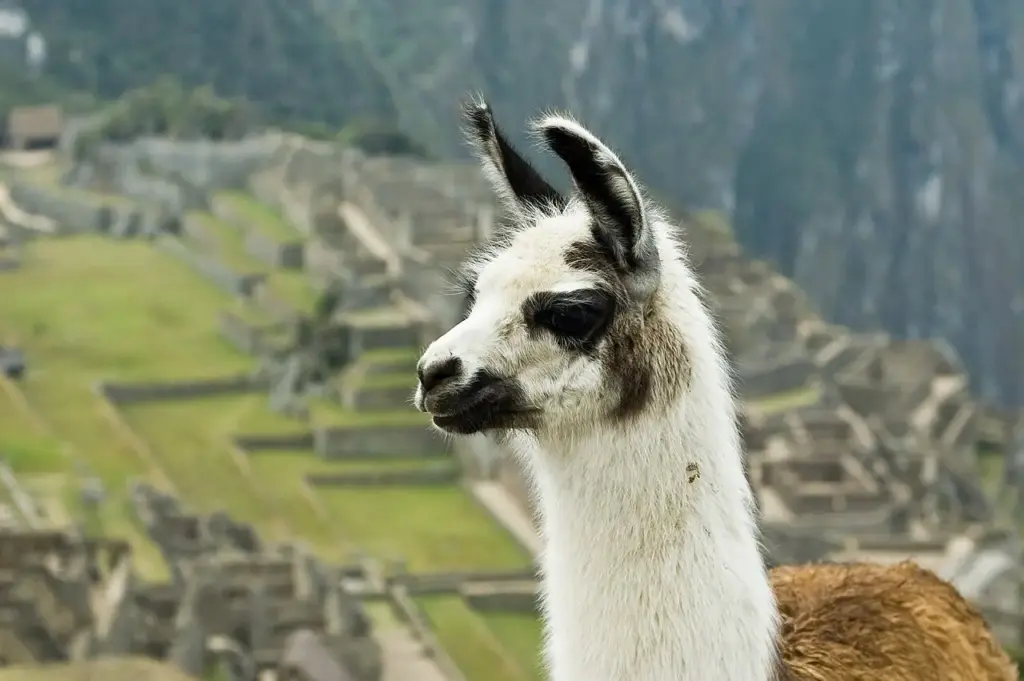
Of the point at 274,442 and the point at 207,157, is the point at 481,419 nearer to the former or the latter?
the point at 274,442

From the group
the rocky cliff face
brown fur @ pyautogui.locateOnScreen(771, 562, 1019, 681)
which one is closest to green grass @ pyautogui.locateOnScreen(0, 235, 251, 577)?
the rocky cliff face

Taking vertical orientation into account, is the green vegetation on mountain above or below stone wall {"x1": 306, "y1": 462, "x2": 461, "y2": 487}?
above

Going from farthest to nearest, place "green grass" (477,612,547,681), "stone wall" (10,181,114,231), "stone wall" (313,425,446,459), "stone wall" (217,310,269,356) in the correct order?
"stone wall" (10,181,114,231) → "stone wall" (217,310,269,356) → "stone wall" (313,425,446,459) → "green grass" (477,612,547,681)

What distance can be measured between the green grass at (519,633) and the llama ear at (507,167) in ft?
23.3

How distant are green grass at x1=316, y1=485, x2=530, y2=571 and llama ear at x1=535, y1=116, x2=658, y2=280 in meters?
10.0

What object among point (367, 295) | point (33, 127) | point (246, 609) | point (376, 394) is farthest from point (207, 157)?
point (246, 609)

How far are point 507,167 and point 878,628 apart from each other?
0.98 metres

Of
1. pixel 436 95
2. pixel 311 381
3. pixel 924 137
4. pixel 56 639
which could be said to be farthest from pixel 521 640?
pixel 924 137

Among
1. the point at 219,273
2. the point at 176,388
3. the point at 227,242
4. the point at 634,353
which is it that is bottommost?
the point at 176,388

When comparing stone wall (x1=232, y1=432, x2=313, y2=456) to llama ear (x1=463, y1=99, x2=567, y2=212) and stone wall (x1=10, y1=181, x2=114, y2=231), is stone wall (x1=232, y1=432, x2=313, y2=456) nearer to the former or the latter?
stone wall (x1=10, y1=181, x2=114, y2=231)

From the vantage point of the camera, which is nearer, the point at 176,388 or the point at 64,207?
the point at 176,388

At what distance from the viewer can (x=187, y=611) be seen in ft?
29.2

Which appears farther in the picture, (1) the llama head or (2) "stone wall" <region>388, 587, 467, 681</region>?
(2) "stone wall" <region>388, 587, 467, 681</region>

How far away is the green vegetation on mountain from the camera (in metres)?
19.9
